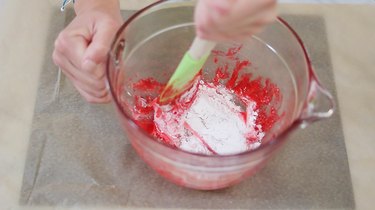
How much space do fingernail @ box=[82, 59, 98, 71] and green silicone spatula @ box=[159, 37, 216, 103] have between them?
10cm

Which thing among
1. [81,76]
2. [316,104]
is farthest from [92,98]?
[316,104]

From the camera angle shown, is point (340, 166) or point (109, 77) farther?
point (340, 166)

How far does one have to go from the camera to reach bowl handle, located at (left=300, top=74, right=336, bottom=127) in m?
0.57

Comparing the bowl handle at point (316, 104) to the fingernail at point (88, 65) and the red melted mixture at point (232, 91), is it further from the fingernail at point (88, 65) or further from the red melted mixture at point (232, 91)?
the fingernail at point (88, 65)

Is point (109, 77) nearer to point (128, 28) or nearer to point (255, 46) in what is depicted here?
point (128, 28)

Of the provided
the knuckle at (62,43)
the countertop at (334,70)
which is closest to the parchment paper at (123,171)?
the countertop at (334,70)

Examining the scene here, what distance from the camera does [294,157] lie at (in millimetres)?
742

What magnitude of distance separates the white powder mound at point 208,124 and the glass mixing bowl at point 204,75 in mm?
37

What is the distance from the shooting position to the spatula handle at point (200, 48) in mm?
560

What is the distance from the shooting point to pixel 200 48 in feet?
1.89

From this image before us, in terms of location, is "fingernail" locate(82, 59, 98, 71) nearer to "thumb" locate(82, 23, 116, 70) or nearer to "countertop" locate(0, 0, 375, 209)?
"thumb" locate(82, 23, 116, 70)

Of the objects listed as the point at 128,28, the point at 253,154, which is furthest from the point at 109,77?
the point at 253,154

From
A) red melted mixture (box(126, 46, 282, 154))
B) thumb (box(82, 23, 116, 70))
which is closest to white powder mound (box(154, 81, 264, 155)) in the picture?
red melted mixture (box(126, 46, 282, 154))

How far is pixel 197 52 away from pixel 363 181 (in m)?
0.34
